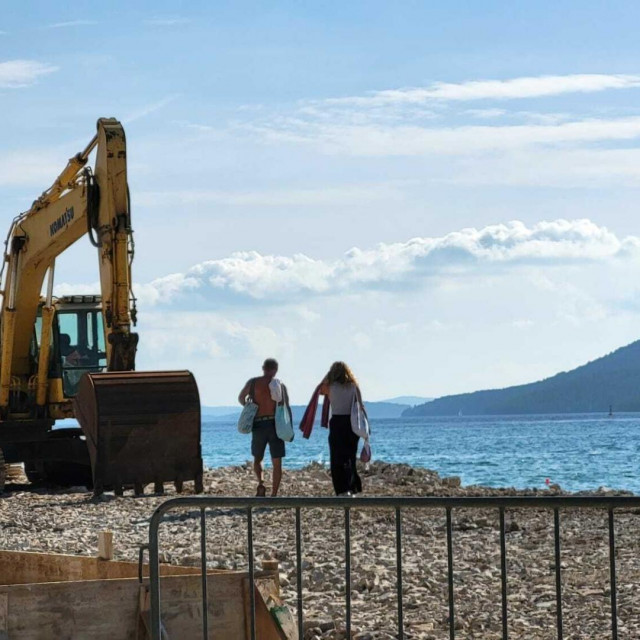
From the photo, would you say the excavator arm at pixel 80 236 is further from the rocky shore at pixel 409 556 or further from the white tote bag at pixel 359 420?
the white tote bag at pixel 359 420

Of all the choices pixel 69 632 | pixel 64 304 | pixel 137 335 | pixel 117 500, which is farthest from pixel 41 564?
pixel 64 304

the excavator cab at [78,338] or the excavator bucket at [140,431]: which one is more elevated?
the excavator cab at [78,338]

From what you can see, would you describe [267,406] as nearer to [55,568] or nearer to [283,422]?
[283,422]

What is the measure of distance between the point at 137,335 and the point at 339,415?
505 centimetres

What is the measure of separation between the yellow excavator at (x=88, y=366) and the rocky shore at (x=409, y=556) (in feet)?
2.41

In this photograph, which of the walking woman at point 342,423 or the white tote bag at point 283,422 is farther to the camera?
the white tote bag at point 283,422

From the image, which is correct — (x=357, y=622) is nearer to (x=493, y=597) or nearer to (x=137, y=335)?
(x=493, y=597)

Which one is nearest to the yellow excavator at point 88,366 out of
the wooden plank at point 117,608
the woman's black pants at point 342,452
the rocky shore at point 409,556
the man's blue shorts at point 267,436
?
the rocky shore at point 409,556

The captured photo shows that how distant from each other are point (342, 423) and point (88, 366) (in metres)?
8.77

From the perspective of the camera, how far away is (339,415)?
55.4 feet

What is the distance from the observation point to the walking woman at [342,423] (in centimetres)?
1684

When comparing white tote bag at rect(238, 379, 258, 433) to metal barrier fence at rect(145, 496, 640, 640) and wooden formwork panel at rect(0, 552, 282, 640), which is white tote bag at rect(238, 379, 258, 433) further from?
metal barrier fence at rect(145, 496, 640, 640)

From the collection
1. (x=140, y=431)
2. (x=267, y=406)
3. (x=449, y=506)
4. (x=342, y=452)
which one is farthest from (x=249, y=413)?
(x=449, y=506)

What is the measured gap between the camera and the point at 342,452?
17.0 metres
